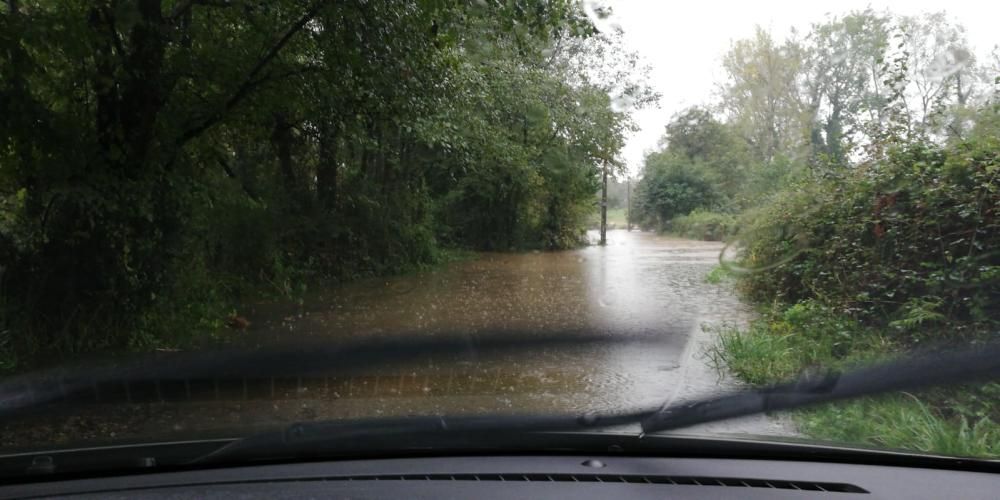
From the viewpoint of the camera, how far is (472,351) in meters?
8.88

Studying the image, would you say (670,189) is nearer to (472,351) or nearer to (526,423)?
(472,351)

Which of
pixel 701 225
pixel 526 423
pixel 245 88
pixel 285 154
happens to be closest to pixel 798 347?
pixel 526 423

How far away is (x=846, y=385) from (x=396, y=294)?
35.9ft

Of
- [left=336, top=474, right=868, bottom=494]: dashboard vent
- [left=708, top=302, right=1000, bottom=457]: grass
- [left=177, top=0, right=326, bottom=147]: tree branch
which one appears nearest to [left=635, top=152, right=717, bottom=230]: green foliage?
[left=708, top=302, right=1000, bottom=457]: grass

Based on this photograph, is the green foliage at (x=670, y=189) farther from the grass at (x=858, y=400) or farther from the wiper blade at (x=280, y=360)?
the grass at (x=858, y=400)

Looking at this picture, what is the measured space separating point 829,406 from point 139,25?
24.6 ft

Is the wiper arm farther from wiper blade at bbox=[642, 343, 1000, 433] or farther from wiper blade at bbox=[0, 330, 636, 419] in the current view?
wiper blade at bbox=[0, 330, 636, 419]

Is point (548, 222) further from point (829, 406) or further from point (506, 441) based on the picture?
point (506, 441)

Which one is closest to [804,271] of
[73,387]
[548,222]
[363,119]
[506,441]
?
[363,119]

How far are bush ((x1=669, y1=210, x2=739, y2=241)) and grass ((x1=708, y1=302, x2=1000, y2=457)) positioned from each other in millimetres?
14204

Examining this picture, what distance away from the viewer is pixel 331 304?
1418 centimetres

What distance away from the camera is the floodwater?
6316 millimetres

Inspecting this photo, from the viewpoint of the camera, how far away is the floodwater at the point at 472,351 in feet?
20.7

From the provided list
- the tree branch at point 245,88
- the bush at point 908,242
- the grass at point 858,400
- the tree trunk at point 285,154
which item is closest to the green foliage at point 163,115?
the tree branch at point 245,88
